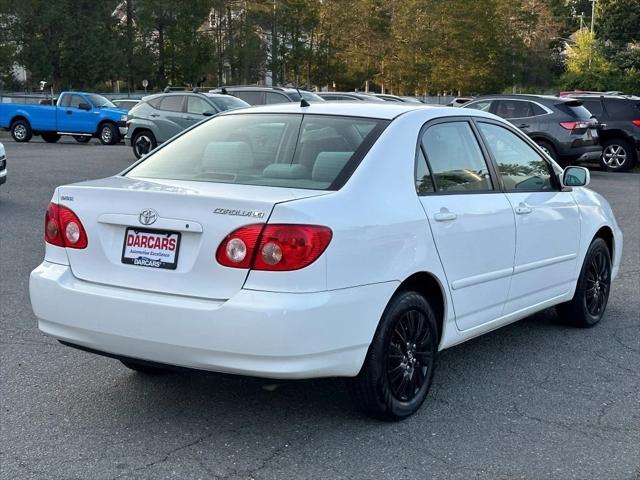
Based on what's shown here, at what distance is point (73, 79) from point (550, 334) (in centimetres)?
5308

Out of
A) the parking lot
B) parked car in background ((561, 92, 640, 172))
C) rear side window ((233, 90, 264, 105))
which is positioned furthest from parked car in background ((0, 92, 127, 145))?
the parking lot

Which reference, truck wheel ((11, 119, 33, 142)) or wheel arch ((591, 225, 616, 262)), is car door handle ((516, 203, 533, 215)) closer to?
wheel arch ((591, 225, 616, 262))

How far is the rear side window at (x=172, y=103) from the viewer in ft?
67.3

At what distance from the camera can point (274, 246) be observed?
12.2 feet

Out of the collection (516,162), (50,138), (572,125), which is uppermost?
(516,162)

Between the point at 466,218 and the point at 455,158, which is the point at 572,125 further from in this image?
the point at 466,218

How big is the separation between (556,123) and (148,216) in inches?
626

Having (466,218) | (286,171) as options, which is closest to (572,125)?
(466,218)

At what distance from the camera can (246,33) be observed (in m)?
63.0

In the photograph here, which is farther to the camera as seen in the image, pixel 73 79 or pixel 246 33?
pixel 246 33

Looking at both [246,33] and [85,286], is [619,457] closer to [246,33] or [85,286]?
[85,286]

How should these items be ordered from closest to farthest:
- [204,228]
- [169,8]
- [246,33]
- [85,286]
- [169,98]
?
[204,228] → [85,286] → [169,98] → [169,8] → [246,33]

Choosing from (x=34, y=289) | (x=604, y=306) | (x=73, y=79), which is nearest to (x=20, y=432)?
(x=34, y=289)

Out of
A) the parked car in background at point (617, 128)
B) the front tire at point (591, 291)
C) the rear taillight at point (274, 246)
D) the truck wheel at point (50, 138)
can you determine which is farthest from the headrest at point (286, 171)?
the truck wheel at point (50, 138)
